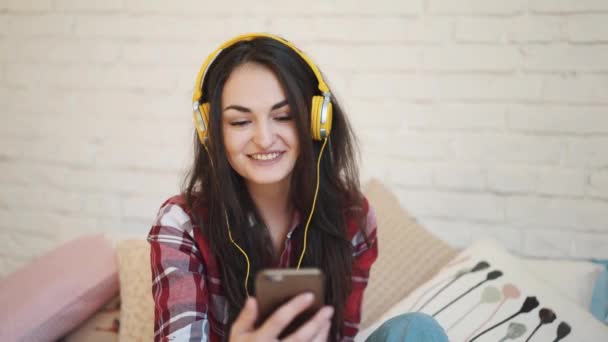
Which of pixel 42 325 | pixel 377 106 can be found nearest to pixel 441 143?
pixel 377 106

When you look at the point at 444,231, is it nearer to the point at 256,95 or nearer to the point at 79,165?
the point at 256,95

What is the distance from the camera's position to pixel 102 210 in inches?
65.2

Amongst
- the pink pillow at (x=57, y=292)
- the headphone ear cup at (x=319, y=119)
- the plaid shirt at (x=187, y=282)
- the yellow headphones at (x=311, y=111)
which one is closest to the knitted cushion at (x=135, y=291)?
the pink pillow at (x=57, y=292)

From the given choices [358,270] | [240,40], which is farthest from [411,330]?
[240,40]

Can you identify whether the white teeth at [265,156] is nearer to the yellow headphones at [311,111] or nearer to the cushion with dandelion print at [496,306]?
the yellow headphones at [311,111]

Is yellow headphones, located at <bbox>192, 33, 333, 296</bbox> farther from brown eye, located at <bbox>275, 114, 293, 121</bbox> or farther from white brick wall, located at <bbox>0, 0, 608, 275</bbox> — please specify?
white brick wall, located at <bbox>0, 0, 608, 275</bbox>

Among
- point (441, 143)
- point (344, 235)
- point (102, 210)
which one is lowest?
point (102, 210)

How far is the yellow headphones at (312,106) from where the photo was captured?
85 cm

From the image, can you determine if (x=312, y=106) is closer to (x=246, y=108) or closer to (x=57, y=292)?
(x=246, y=108)

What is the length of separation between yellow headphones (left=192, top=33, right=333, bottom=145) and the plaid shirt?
0.16 metres

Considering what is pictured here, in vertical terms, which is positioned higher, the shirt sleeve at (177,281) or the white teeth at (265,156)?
the white teeth at (265,156)

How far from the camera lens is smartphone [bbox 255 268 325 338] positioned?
0.62 meters

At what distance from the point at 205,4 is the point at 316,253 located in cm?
84

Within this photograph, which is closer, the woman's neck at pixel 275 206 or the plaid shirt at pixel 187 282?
the plaid shirt at pixel 187 282
